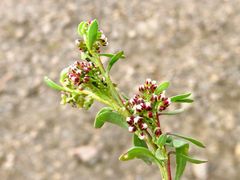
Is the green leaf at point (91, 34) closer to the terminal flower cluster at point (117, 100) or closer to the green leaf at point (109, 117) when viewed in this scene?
the terminal flower cluster at point (117, 100)

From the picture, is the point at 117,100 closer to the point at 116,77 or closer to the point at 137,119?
the point at 137,119

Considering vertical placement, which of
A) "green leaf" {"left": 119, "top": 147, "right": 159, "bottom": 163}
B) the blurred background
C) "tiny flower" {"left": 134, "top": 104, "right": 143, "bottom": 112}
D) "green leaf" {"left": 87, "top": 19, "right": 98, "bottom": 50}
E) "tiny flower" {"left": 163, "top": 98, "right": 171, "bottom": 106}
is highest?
the blurred background

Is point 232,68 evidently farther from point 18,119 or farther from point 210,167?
point 18,119

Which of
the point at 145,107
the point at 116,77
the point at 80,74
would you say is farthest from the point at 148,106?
the point at 116,77

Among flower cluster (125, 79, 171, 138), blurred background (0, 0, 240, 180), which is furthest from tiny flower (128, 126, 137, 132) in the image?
blurred background (0, 0, 240, 180)

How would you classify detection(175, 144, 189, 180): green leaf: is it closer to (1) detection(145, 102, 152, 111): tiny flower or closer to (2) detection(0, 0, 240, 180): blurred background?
(1) detection(145, 102, 152, 111): tiny flower

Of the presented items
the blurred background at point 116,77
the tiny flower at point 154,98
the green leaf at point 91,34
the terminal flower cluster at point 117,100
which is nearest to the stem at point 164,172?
the terminal flower cluster at point 117,100

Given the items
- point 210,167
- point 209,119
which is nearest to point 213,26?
point 209,119
